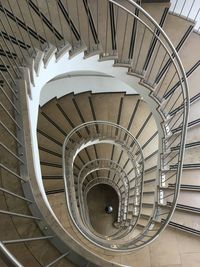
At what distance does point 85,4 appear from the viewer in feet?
17.2

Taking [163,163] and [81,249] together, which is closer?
[81,249]

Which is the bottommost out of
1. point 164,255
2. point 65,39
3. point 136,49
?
point 164,255

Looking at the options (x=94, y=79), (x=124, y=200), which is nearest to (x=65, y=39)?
(x=94, y=79)

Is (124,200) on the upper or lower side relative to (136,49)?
lower

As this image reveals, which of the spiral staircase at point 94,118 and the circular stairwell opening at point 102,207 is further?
the circular stairwell opening at point 102,207

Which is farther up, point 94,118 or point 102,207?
point 94,118

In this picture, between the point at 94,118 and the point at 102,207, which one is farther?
the point at 102,207

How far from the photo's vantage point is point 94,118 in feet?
25.9

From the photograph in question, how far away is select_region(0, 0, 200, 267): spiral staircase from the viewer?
2990 millimetres

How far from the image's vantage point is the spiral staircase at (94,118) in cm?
299

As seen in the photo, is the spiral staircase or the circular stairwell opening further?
the circular stairwell opening

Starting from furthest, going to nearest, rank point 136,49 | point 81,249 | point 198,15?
point 198,15, point 136,49, point 81,249

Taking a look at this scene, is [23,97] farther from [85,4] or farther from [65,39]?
[85,4]

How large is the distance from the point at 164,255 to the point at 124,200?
5.20m
